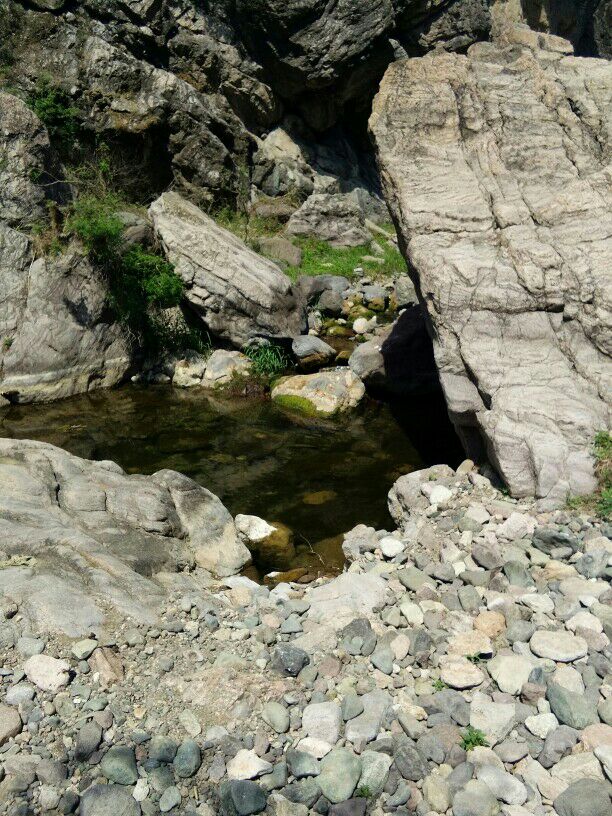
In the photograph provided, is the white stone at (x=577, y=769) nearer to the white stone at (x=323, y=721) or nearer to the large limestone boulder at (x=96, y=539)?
the white stone at (x=323, y=721)

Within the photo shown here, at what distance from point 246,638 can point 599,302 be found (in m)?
4.96

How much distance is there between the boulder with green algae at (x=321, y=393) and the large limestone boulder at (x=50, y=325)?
350cm

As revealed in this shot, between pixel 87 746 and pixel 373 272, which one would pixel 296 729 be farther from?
pixel 373 272

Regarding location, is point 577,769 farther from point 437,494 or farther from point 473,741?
point 437,494

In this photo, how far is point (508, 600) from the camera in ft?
16.3

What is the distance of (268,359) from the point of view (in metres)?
13.2

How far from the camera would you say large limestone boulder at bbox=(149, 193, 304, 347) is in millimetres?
13297

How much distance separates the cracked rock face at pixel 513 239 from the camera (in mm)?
6570

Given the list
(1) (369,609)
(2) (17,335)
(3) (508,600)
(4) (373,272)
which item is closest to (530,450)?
(3) (508,600)

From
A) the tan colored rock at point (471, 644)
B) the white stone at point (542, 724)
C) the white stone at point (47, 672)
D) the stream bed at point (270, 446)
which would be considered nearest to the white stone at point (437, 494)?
the stream bed at point (270, 446)

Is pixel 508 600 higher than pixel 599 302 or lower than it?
lower

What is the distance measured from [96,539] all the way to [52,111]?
16.1m

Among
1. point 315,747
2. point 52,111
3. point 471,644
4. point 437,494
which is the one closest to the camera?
point 315,747

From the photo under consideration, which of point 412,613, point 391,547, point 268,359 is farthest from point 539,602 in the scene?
point 268,359
